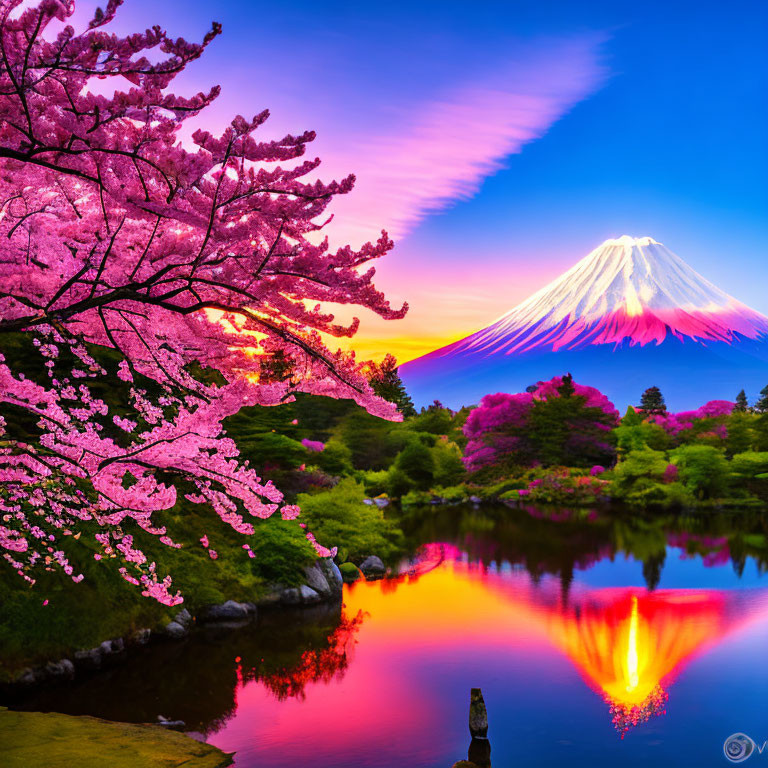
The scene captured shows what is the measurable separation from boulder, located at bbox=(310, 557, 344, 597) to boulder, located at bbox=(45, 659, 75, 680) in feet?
20.4

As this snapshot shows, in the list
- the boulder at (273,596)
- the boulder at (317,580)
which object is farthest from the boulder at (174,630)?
the boulder at (317,580)

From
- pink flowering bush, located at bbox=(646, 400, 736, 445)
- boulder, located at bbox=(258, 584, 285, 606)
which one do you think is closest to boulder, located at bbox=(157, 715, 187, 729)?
boulder, located at bbox=(258, 584, 285, 606)

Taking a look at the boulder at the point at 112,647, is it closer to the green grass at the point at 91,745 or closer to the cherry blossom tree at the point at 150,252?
the green grass at the point at 91,745

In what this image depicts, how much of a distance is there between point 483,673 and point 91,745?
629 cm

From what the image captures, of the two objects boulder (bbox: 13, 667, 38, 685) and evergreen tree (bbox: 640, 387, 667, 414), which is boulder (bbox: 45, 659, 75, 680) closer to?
boulder (bbox: 13, 667, 38, 685)

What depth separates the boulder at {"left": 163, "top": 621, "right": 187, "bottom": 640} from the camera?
12.1 m

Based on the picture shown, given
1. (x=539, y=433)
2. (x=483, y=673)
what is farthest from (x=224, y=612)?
(x=539, y=433)

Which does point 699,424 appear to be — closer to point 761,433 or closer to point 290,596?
point 761,433

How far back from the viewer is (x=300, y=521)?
1645 centimetres

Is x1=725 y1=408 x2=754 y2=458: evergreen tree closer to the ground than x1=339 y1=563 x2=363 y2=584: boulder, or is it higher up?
higher up

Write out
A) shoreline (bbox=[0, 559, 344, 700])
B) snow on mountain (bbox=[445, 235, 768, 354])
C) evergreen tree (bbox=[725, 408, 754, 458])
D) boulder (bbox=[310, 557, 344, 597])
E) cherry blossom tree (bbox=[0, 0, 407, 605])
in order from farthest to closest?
snow on mountain (bbox=[445, 235, 768, 354])
evergreen tree (bbox=[725, 408, 754, 458])
boulder (bbox=[310, 557, 344, 597])
shoreline (bbox=[0, 559, 344, 700])
cherry blossom tree (bbox=[0, 0, 407, 605])

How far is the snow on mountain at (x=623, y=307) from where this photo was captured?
86.2 metres

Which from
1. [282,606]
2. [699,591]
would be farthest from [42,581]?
[699,591]

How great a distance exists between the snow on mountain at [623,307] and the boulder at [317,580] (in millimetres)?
74050
